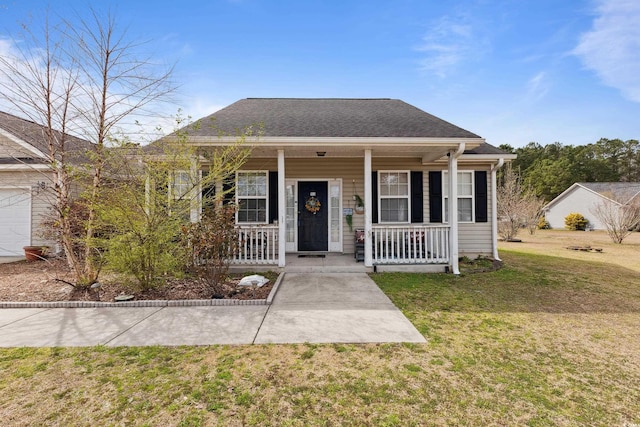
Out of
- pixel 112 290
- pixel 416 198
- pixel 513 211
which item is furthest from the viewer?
pixel 513 211

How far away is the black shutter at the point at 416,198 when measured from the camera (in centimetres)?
772

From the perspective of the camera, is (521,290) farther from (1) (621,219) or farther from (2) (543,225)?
(2) (543,225)

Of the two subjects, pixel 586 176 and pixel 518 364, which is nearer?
pixel 518 364

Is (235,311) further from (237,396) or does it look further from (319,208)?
(319,208)

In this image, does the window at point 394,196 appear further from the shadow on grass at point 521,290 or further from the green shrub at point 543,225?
the green shrub at point 543,225

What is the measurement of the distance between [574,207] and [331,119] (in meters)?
30.1

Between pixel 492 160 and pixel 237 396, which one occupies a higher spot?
pixel 492 160

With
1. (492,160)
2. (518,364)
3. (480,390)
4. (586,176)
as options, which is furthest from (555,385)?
(586,176)

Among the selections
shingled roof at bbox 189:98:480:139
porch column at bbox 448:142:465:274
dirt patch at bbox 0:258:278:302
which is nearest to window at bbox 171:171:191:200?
shingled roof at bbox 189:98:480:139

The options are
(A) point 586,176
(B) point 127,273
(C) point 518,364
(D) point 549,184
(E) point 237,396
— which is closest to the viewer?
(E) point 237,396

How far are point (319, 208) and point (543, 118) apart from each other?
18.2 meters

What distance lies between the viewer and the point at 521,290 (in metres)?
5.21

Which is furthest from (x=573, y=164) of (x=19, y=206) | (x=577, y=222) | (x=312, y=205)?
(x=19, y=206)

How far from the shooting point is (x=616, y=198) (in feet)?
54.9
